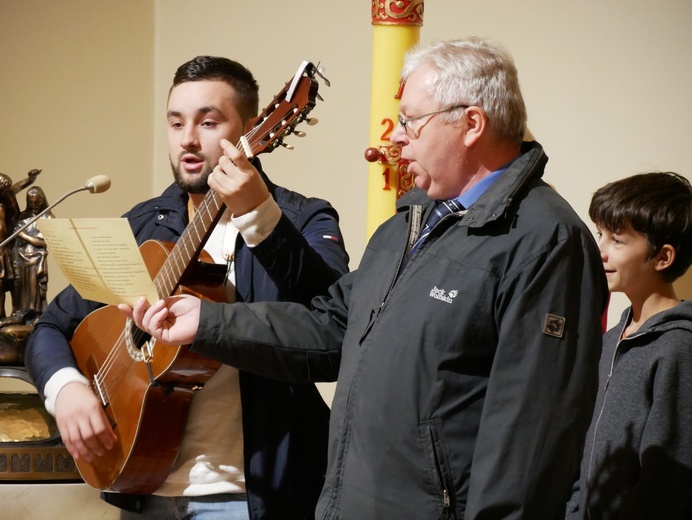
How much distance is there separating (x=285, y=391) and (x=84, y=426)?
0.43 metres

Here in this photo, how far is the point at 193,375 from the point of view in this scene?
1.98 metres

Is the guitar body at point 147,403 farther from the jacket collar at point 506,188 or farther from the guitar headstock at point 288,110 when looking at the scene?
the jacket collar at point 506,188

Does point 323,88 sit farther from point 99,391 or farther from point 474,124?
point 474,124

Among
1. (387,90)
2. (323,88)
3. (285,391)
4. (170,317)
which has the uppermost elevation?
(387,90)

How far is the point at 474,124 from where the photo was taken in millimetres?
1664

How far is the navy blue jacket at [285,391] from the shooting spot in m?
1.93

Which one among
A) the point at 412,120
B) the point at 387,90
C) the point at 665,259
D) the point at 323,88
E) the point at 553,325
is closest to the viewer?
the point at 553,325

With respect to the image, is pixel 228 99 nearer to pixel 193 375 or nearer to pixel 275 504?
pixel 193 375

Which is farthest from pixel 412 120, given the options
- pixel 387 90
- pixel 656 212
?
pixel 387 90

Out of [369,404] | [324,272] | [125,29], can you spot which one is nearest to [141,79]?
[125,29]

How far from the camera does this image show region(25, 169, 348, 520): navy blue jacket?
1.93m

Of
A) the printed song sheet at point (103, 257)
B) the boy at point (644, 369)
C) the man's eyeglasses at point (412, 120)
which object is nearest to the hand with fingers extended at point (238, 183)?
the printed song sheet at point (103, 257)

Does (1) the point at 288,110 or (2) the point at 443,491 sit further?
(1) the point at 288,110

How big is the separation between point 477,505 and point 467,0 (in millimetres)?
2538
